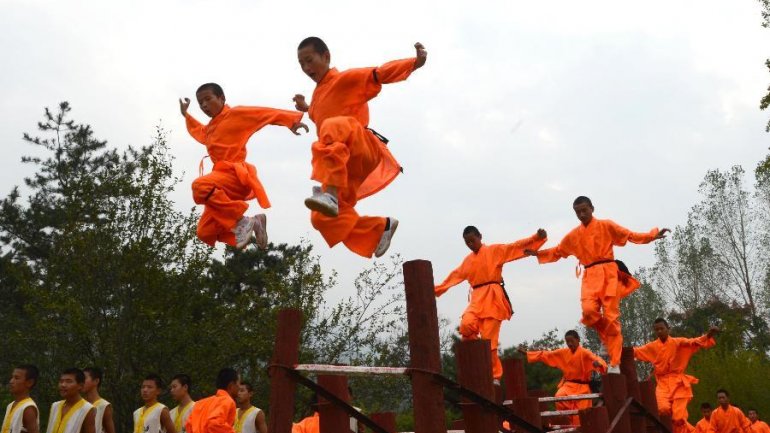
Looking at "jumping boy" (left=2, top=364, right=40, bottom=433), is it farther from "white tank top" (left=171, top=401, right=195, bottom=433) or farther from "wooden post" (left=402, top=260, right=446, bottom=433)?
"wooden post" (left=402, top=260, right=446, bottom=433)

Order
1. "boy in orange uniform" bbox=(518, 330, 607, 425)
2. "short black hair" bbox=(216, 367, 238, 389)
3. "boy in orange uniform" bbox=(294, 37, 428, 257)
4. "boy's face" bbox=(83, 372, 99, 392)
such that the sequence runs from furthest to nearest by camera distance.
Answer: "boy in orange uniform" bbox=(518, 330, 607, 425)
"short black hair" bbox=(216, 367, 238, 389)
"boy's face" bbox=(83, 372, 99, 392)
"boy in orange uniform" bbox=(294, 37, 428, 257)

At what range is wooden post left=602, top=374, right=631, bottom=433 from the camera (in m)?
7.62

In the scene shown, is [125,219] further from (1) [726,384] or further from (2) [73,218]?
(1) [726,384]

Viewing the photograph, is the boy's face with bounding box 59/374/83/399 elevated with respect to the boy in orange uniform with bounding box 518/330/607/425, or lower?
lower

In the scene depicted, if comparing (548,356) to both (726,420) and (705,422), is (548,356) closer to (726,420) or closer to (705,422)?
(705,422)

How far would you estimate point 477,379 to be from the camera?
16.6 feet

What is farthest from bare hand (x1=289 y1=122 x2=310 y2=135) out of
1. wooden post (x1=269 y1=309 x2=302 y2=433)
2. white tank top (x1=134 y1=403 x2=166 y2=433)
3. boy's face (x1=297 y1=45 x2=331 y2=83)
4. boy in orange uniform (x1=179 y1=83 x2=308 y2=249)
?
white tank top (x1=134 y1=403 x2=166 y2=433)

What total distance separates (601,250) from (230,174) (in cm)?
431

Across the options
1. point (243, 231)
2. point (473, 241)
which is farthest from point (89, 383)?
point (473, 241)

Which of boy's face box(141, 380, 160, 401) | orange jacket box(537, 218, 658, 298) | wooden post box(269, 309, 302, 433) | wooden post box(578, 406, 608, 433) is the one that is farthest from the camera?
orange jacket box(537, 218, 658, 298)

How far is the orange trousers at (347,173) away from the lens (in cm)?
564

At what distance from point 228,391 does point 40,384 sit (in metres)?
9.79

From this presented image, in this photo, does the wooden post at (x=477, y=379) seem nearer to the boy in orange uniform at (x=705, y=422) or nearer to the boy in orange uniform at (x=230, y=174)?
the boy in orange uniform at (x=230, y=174)

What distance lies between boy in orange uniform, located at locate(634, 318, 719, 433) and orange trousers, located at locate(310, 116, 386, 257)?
645 cm
